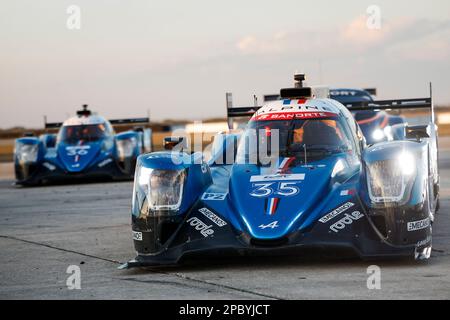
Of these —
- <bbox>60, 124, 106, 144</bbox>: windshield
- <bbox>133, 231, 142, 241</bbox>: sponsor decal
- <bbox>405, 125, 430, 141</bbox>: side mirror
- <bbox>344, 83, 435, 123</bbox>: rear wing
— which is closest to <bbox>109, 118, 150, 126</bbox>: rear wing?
<bbox>60, 124, 106, 144</bbox>: windshield

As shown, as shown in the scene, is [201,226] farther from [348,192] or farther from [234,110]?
[234,110]

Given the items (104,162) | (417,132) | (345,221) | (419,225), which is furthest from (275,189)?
(104,162)

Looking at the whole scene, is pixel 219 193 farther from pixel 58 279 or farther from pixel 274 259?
pixel 58 279

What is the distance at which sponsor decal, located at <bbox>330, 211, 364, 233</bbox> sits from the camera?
9078 mm

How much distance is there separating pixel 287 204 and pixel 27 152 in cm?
1500

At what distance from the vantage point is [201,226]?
943 centimetres

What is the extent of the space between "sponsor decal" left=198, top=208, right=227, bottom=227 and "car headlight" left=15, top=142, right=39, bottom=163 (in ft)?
46.5

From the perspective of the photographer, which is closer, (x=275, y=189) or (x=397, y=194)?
(x=397, y=194)

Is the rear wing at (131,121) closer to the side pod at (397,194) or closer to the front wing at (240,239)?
the front wing at (240,239)

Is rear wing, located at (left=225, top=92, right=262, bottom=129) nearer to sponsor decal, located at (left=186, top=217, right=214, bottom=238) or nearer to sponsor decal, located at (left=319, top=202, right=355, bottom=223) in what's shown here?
sponsor decal, located at (left=186, top=217, right=214, bottom=238)

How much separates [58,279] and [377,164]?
3.00m

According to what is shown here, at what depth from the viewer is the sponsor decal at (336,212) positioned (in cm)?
913

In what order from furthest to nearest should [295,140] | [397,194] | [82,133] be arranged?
[82,133] → [295,140] → [397,194]
